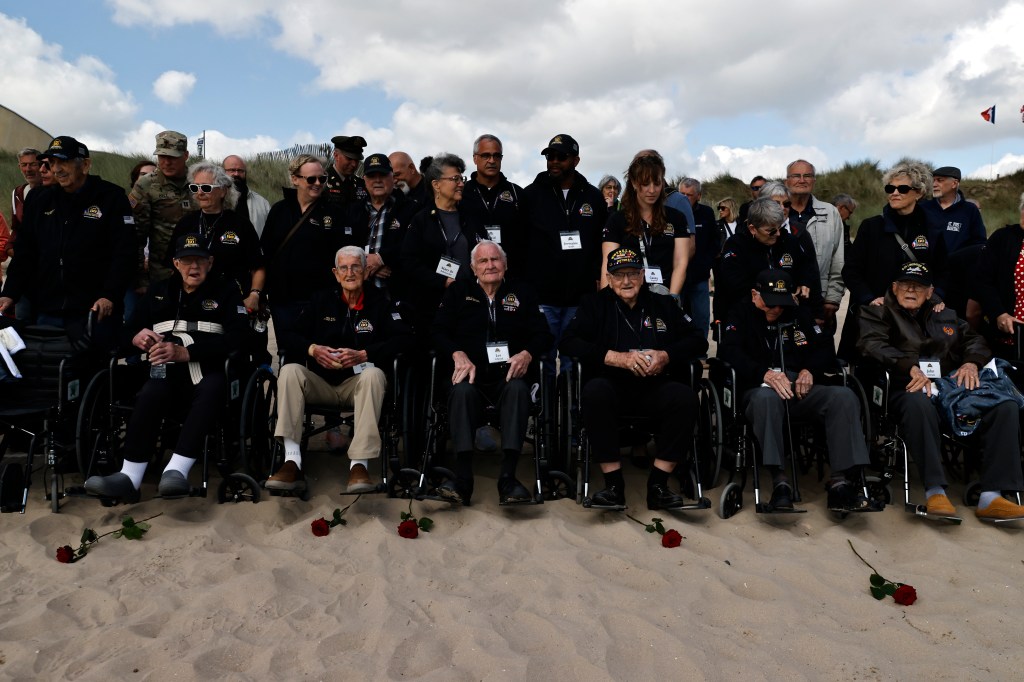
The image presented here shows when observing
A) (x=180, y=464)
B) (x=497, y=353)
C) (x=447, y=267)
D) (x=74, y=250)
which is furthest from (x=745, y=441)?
(x=74, y=250)

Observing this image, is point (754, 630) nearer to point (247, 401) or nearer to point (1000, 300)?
point (247, 401)

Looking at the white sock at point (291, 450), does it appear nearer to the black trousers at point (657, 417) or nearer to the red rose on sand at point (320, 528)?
the red rose on sand at point (320, 528)

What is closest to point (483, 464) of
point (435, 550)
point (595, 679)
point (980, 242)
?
point (435, 550)

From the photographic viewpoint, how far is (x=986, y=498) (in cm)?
412

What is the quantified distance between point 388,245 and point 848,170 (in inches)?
869

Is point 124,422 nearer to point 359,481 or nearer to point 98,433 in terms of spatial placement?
point 98,433

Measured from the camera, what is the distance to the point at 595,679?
2.66 meters

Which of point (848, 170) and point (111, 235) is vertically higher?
point (848, 170)

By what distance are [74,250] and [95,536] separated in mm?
2045

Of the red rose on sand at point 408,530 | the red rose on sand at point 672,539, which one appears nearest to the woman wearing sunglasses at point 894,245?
the red rose on sand at point 672,539

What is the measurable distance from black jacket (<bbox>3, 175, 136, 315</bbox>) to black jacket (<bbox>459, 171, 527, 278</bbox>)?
2.18m

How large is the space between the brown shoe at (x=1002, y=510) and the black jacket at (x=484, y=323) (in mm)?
2459

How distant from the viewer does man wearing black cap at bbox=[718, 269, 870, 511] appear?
4121 mm

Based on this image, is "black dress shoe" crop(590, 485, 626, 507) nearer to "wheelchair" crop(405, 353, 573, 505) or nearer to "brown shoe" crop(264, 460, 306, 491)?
"wheelchair" crop(405, 353, 573, 505)
